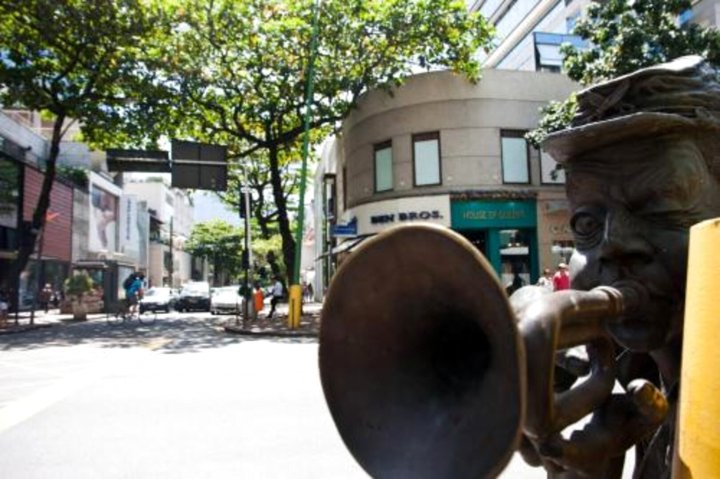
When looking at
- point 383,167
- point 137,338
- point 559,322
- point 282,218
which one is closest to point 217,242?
point 282,218

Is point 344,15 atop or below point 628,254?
atop

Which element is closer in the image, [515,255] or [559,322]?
[559,322]

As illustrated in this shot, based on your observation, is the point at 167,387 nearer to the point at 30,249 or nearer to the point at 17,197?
the point at 30,249

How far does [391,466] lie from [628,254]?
36.4 inches

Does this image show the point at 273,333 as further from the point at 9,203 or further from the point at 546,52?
the point at 546,52

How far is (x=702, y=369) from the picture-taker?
1.24 meters

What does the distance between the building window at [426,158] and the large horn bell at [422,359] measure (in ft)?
66.0

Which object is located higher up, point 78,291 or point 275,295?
point 78,291

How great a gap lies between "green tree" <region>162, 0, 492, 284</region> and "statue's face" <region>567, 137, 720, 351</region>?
696 inches

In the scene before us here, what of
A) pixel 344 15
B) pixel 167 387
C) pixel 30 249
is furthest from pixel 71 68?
pixel 167 387

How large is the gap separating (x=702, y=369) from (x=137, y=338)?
1525cm

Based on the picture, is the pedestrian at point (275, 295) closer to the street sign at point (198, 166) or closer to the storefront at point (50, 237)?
the street sign at point (198, 166)

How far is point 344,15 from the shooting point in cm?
1864

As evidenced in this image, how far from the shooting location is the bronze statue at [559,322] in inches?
44.8
